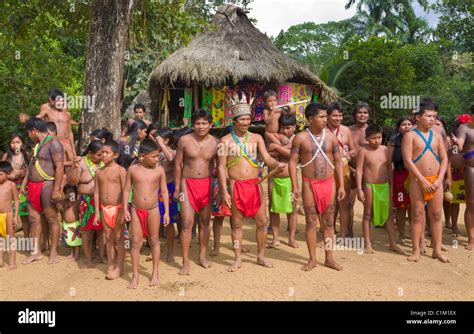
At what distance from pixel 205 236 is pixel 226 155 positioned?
0.99 metres

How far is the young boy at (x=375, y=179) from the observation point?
5582mm

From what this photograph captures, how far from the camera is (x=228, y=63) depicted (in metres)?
12.7

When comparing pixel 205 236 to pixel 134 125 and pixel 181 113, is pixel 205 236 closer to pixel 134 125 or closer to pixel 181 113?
pixel 134 125

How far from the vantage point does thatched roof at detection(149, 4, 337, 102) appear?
1254 centimetres

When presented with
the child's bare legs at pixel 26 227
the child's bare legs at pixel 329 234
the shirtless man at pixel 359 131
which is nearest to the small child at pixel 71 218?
the child's bare legs at pixel 26 227

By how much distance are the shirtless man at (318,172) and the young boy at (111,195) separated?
1919mm

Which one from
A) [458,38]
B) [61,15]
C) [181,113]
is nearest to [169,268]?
[61,15]

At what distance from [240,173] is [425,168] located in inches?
87.1

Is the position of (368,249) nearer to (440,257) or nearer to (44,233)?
(440,257)

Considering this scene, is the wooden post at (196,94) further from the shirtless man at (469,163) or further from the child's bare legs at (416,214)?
the child's bare legs at (416,214)

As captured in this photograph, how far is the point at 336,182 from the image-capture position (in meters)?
5.17

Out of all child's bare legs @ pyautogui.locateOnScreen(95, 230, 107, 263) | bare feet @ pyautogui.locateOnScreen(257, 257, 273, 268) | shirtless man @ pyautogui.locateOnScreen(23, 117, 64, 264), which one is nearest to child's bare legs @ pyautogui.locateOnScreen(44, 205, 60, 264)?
shirtless man @ pyautogui.locateOnScreen(23, 117, 64, 264)

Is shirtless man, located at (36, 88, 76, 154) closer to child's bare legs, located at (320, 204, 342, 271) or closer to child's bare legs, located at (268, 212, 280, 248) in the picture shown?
child's bare legs, located at (268, 212, 280, 248)

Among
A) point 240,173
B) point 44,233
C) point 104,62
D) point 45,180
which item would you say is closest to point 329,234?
point 240,173
